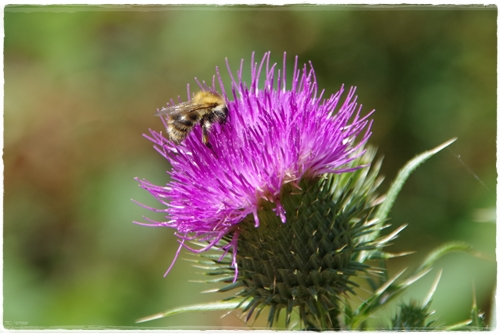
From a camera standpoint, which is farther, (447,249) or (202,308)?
(202,308)

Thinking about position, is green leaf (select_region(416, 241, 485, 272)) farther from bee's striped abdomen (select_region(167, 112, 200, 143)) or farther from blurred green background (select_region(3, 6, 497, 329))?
blurred green background (select_region(3, 6, 497, 329))

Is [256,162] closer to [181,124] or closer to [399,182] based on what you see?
[181,124]

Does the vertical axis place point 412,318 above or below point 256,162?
below

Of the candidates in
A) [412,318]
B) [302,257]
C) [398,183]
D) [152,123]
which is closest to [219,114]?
[302,257]

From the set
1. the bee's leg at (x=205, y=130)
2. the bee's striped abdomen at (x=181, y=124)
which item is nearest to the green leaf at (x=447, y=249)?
the bee's leg at (x=205, y=130)

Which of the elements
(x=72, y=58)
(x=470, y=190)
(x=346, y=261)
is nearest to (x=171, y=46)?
(x=72, y=58)

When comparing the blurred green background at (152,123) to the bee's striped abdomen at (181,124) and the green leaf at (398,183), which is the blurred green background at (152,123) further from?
Answer: the bee's striped abdomen at (181,124)
